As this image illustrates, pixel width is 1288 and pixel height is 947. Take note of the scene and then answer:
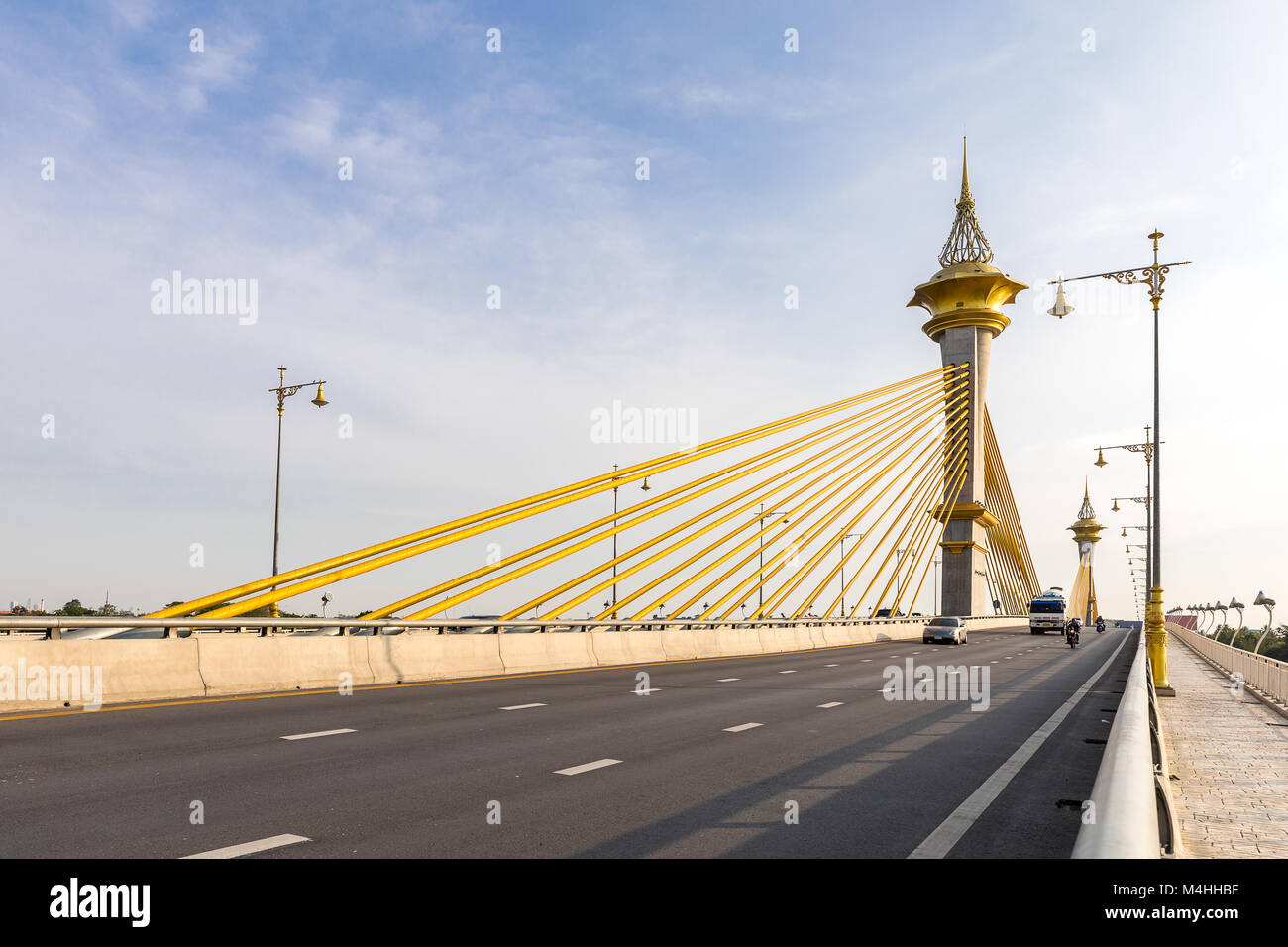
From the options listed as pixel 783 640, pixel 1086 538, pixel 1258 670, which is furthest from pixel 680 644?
pixel 1086 538

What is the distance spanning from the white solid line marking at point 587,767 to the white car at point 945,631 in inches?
1423

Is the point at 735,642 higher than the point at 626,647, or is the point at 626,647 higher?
the point at 626,647

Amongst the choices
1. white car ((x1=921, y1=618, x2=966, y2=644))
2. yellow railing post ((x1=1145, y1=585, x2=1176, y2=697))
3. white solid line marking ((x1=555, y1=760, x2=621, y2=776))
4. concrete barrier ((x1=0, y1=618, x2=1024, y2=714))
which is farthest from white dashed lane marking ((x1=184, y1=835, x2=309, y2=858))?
white car ((x1=921, y1=618, x2=966, y2=644))

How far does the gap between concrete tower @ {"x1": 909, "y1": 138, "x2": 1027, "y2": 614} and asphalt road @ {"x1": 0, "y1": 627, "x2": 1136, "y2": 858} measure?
160ft

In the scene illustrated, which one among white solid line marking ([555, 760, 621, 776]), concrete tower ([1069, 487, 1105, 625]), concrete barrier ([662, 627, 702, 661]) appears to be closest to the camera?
white solid line marking ([555, 760, 621, 776])

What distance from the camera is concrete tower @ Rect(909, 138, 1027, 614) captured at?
6138 cm

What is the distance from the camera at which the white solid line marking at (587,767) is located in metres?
8.18

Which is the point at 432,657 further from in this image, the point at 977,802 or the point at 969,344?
the point at 969,344

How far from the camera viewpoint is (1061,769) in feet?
30.2

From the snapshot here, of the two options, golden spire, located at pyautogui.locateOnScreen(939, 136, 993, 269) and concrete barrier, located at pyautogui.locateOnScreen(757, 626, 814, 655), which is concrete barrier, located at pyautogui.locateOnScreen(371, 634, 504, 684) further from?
golden spire, located at pyautogui.locateOnScreen(939, 136, 993, 269)

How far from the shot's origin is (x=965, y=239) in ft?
219

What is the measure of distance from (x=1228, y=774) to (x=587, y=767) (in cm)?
635
